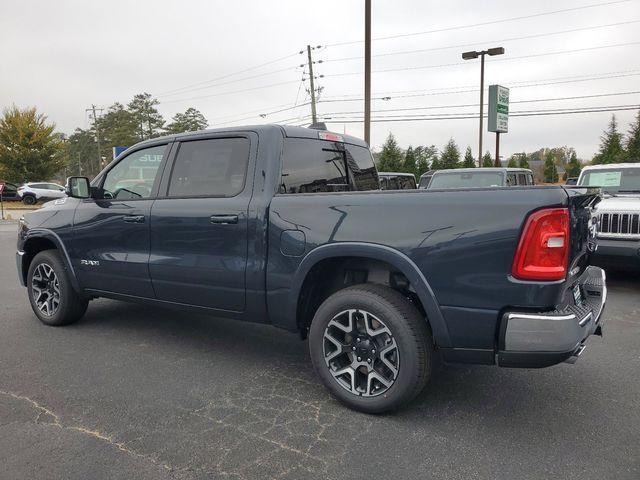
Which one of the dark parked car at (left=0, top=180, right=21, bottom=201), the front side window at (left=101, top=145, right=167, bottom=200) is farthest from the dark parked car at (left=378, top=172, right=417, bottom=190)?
the dark parked car at (left=0, top=180, right=21, bottom=201)

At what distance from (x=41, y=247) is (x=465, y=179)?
324 inches

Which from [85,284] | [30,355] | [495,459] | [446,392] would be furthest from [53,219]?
[495,459]

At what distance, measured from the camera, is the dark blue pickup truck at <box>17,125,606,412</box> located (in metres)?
2.58

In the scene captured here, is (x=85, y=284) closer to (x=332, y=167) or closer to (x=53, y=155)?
(x=332, y=167)

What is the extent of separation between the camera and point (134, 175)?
4457mm

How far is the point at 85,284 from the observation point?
4664 millimetres

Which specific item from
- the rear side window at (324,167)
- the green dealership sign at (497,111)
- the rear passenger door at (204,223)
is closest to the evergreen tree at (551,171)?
the green dealership sign at (497,111)

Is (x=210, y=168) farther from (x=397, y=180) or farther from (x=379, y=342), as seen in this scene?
(x=397, y=180)

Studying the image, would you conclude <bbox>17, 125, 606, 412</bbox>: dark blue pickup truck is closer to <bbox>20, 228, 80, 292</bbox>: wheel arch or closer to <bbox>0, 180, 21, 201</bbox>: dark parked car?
<bbox>20, 228, 80, 292</bbox>: wheel arch

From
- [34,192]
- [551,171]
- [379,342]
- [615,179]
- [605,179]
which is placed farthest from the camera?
[551,171]

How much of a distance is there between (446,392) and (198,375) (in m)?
1.84

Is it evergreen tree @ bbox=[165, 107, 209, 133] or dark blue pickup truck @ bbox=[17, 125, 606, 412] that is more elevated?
evergreen tree @ bbox=[165, 107, 209, 133]

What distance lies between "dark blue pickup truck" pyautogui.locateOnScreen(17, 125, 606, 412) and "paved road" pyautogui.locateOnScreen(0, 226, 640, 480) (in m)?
0.36

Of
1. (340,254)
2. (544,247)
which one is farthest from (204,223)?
(544,247)
